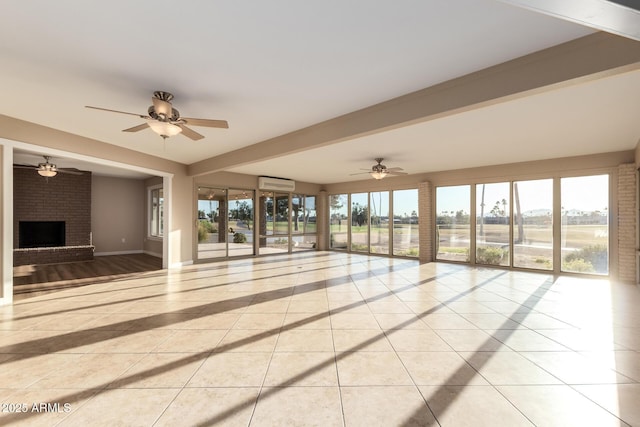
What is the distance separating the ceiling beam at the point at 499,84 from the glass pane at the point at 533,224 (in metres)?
5.40

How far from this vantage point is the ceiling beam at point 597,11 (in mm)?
1238

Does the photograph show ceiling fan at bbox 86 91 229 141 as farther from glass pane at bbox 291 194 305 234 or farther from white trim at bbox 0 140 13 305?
glass pane at bbox 291 194 305 234

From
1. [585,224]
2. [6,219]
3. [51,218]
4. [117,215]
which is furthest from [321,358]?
[117,215]

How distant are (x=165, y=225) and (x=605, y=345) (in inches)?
316

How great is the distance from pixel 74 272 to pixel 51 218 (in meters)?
2.70

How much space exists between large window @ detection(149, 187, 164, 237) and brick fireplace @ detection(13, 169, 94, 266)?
163 cm

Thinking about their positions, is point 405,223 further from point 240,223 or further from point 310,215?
point 240,223

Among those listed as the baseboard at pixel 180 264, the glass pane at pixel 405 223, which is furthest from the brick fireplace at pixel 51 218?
the glass pane at pixel 405 223

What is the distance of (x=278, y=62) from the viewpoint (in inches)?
104

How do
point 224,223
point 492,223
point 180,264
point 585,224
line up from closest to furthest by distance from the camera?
point 585,224 < point 180,264 < point 492,223 < point 224,223

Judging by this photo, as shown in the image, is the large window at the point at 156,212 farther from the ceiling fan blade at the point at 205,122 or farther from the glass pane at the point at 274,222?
the ceiling fan blade at the point at 205,122

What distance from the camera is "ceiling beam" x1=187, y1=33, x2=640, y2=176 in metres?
2.17

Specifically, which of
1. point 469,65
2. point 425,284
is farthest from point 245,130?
point 425,284

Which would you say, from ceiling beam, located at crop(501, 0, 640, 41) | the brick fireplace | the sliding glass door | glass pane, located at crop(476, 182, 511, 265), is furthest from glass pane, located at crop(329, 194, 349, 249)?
ceiling beam, located at crop(501, 0, 640, 41)
